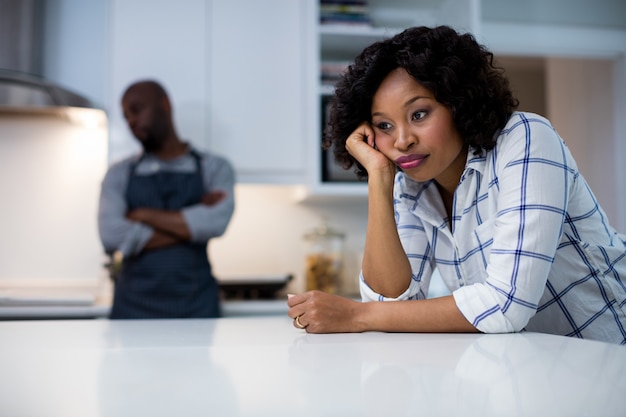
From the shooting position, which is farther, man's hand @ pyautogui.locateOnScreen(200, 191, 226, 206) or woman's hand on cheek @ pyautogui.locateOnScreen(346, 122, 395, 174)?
man's hand @ pyautogui.locateOnScreen(200, 191, 226, 206)

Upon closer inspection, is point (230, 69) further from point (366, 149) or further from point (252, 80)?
point (366, 149)

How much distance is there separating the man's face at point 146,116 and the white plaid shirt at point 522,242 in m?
1.41

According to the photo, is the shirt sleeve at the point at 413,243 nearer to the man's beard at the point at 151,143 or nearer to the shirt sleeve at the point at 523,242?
the shirt sleeve at the point at 523,242

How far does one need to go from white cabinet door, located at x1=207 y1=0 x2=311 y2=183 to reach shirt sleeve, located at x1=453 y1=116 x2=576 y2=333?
6.06ft

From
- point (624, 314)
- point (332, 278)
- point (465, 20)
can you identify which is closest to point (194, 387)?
point (624, 314)

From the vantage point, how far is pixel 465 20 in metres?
2.88

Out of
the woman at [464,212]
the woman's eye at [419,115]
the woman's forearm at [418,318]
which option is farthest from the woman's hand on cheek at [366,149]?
the woman's forearm at [418,318]

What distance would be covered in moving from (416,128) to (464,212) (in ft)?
0.58

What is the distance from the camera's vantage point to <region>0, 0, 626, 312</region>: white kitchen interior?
2.73 m

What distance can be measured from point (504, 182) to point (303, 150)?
184cm

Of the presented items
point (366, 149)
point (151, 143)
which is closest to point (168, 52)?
point (151, 143)

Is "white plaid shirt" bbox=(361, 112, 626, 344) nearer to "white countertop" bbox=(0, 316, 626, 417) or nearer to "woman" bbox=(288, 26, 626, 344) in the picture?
"woman" bbox=(288, 26, 626, 344)

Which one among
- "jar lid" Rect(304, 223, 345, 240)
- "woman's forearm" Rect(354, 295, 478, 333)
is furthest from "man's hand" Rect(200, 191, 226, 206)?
"woman's forearm" Rect(354, 295, 478, 333)

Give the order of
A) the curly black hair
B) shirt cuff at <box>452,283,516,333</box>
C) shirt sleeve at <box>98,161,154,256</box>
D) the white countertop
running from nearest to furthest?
the white countertop < shirt cuff at <box>452,283,516,333</box> < the curly black hair < shirt sleeve at <box>98,161,154,256</box>
